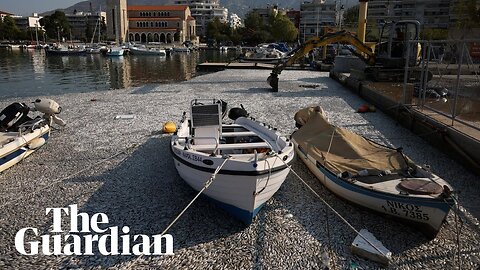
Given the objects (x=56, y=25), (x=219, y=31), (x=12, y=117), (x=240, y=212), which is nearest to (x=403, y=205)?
(x=240, y=212)

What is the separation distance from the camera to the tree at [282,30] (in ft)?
396

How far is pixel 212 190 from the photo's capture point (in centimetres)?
664

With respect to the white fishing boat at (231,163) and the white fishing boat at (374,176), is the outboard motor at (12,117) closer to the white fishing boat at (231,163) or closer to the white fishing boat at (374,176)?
the white fishing boat at (231,163)

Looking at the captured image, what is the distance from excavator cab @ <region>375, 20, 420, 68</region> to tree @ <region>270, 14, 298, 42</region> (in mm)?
102639

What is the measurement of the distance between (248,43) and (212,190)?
138 m

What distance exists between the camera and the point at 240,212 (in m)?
6.52

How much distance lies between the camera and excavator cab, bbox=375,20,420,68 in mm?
19281

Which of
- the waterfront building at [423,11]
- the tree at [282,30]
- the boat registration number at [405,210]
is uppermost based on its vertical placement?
the waterfront building at [423,11]

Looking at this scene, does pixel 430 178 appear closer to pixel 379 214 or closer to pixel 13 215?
pixel 379 214

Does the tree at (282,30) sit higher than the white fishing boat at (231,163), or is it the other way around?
the tree at (282,30)

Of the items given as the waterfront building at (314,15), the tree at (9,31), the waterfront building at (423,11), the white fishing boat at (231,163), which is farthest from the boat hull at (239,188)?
the tree at (9,31)

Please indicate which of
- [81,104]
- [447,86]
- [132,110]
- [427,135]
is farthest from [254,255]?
[81,104]

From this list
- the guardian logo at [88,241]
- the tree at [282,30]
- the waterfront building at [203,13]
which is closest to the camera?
the guardian logo at [88,241]

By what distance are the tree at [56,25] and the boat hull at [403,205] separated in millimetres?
158799
